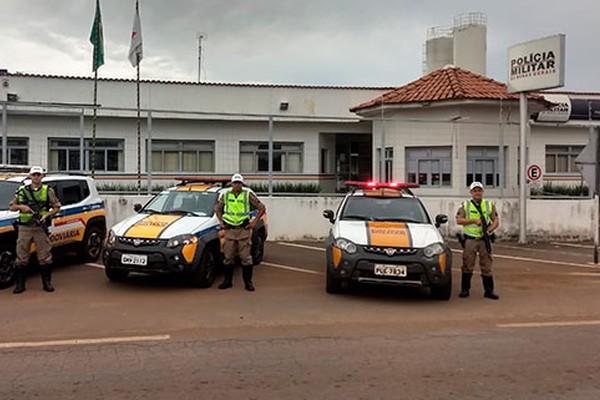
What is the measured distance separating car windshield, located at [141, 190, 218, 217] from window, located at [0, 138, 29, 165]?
5.85 m

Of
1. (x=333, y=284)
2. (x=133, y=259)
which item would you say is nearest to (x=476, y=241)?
(x=333, y=284)

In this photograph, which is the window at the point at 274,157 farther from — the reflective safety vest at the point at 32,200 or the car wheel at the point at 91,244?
the reflective safety vest at the point at 32,200

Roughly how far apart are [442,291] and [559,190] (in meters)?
15.4

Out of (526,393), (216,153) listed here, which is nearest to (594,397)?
(526,393)

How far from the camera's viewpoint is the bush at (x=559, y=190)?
19.4 metres

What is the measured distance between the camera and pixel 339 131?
24109mm

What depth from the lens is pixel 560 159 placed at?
A: 82.6ft

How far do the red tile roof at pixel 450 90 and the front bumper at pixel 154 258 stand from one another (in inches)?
480

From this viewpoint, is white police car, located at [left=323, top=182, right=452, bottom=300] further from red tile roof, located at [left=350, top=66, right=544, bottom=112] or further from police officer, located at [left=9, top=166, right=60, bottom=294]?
red tile roof, located at [left=350, top=66, right=544, bottom=112]

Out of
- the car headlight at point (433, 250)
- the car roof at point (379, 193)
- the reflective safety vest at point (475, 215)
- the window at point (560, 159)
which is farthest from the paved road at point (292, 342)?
the window at point (560, 159)

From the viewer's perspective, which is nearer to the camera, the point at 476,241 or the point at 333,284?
the point at 333,284

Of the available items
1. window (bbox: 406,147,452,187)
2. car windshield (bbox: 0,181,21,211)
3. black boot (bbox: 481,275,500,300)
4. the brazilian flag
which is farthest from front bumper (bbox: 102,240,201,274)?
window (bbox: 406,147,452,187)

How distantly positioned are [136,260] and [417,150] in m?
12.1

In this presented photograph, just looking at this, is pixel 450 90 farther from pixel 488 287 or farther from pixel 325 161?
pixel 488 287
